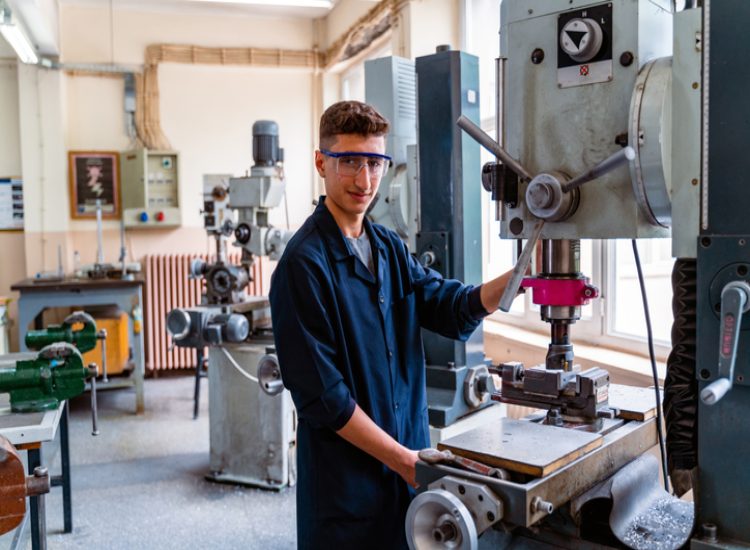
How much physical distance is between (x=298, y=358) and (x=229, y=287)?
2094mm

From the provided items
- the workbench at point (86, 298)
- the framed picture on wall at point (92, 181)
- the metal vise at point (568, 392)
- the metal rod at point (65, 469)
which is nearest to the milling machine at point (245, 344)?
the metal rod at point (65, 469)

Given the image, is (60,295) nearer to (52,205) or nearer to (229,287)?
(52,205)

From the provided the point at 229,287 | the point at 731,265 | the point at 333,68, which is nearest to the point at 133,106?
the point at 333,68

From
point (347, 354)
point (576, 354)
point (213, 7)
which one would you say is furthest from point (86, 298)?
point (347, 354)

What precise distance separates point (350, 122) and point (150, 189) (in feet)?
14.2

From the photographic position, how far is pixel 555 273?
1220 millimetres

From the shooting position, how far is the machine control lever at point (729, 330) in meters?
0.88

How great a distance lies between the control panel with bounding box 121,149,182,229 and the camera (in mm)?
5250

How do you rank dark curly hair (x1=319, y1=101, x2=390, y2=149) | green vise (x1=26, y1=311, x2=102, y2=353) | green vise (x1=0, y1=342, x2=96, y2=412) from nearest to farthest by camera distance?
dark curly hair (x1=319, y1=101, x2=390, y2=149), green vise (x1=0, y1=342, x2=96, y2=412), green vise (x1=26, y1=311, x2=102, y2=353)

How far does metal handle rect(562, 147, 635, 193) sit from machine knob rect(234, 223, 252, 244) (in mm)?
2374

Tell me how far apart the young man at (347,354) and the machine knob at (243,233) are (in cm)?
188

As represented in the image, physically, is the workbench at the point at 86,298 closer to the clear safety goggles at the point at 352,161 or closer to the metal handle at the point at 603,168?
the clear safety goggles at the point at 352,161

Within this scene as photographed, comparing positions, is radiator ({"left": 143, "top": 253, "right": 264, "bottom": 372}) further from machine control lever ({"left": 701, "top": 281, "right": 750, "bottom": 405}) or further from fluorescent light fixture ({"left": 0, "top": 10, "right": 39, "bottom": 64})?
machine control lever ({"left": 701, "top": 281, "right": 750, "bottom": 405})

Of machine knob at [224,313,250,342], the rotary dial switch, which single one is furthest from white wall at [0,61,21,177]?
the rotary dial switch
